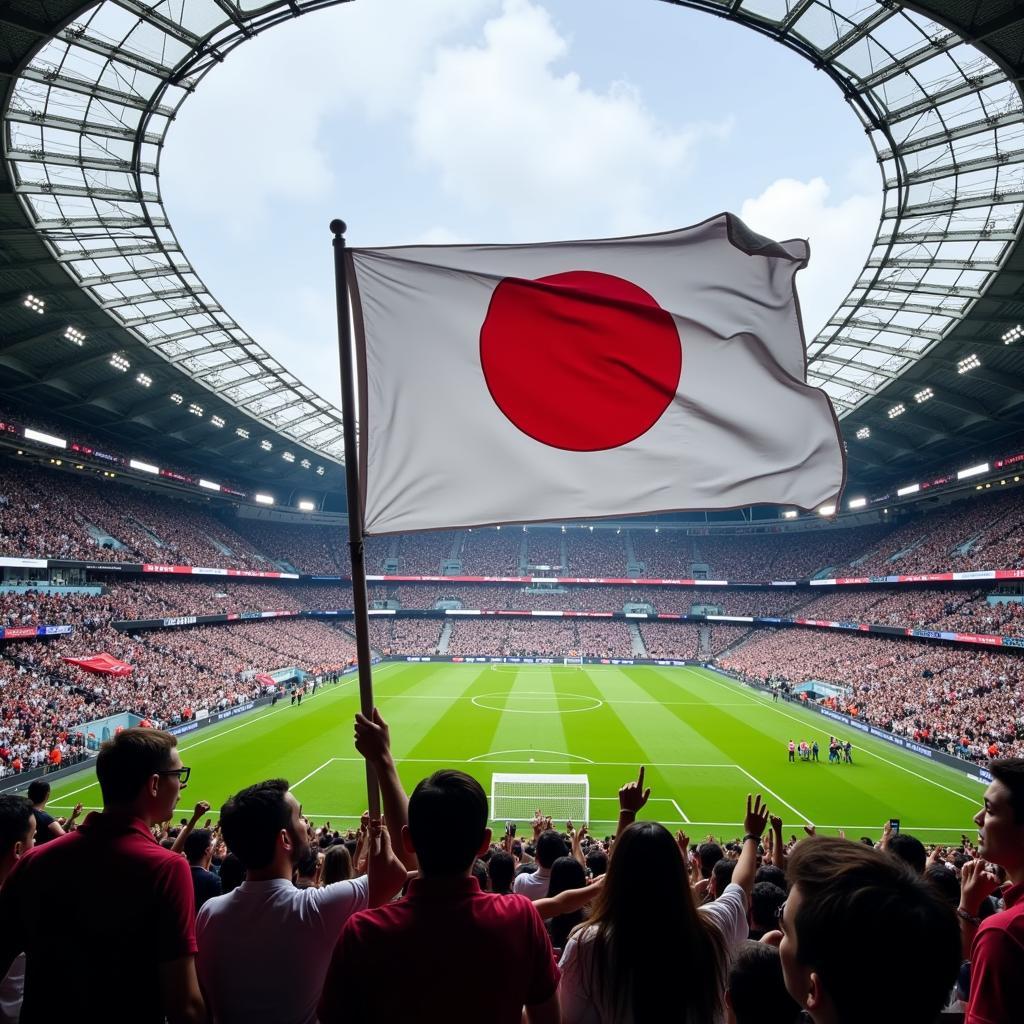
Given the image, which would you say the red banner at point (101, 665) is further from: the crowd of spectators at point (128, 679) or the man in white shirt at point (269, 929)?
the man in white shirt at point (269, 929)

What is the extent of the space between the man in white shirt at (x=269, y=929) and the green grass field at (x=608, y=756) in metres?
19.5

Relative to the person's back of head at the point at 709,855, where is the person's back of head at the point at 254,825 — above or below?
above

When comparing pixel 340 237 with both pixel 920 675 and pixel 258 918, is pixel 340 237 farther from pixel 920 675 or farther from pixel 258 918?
pixel 920 675

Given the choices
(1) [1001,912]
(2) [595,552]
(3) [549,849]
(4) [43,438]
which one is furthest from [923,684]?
(4) [43,438]

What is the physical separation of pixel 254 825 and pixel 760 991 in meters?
2.29

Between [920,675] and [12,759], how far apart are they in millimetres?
43171

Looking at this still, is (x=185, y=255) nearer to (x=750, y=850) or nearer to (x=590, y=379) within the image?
(x=590, y=379)

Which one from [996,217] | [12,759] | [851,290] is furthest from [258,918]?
[851,290]

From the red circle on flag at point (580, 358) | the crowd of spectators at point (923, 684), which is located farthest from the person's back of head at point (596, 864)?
the crowd of spectators at point (923, 684)

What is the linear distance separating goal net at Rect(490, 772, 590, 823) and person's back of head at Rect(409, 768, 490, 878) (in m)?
19.6

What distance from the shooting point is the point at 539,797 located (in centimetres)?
2258

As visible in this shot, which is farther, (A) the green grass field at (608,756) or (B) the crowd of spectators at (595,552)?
(B) the crowd of spectators at (595,552)

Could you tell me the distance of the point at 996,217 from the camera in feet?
70.9

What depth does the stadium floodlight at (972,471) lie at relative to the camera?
4037 centimetres
